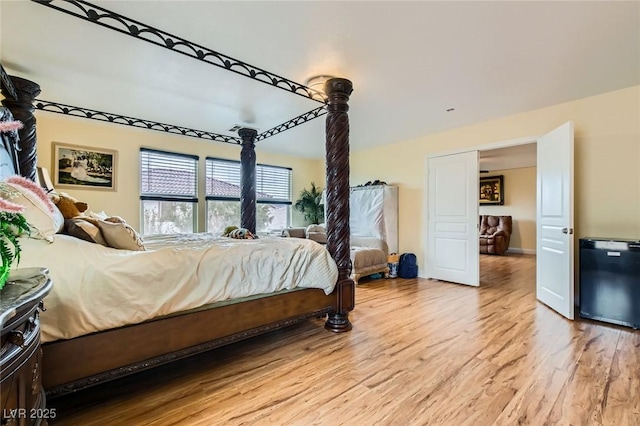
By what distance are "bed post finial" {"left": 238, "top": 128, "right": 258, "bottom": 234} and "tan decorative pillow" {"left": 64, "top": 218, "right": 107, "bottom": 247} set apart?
251 cm

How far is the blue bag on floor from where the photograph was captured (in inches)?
193

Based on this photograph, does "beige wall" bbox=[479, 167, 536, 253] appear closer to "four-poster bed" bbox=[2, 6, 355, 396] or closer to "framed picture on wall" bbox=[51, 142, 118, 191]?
"four-poster bed" bbox=[2, 6, 355, 396]

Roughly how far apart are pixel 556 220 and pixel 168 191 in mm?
5682

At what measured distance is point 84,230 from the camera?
177cm

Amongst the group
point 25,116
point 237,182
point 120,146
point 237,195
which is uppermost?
point 120,146

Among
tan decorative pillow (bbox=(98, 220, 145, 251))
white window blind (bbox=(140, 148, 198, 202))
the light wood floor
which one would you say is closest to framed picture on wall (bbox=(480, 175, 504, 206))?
the light wood floor

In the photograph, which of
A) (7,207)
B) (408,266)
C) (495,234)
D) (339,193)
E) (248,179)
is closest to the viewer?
(7,207)

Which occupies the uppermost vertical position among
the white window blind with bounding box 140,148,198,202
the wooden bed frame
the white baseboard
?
the white window blind with bounding box 140,148,198,202

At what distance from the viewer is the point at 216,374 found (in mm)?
1935

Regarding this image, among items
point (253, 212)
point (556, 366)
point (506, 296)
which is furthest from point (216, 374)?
point (506, 296)

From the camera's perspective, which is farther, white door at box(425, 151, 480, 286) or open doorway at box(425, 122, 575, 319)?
white door at box(425, 151, 480, 286)

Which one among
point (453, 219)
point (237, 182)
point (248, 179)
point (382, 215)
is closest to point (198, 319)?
point (248, 179)

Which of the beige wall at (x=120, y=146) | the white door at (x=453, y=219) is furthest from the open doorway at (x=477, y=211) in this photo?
the beige wall at (x=120, y=146)

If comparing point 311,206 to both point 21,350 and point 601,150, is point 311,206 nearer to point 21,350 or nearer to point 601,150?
point 601,150
